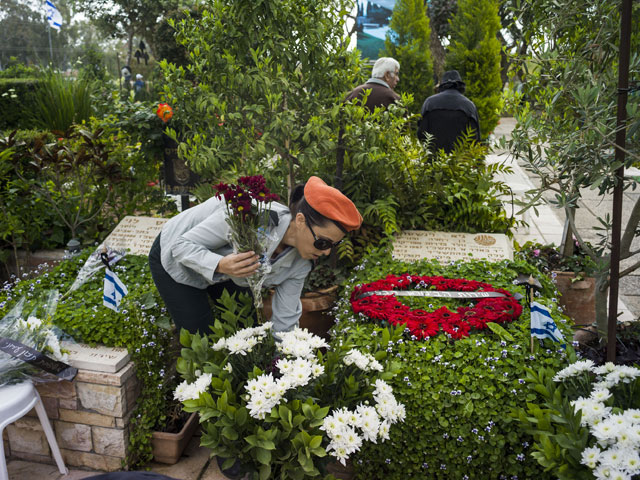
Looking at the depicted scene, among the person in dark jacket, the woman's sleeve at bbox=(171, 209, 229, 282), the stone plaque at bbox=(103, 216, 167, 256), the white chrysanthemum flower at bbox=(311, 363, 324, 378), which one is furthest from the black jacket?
the white chrysanthemum flower at bbox=(311, 363, 324, 378)

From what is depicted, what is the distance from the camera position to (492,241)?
4.06 m

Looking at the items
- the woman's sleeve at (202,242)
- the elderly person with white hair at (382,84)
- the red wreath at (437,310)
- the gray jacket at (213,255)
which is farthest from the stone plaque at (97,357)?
the elderly person with white hair at (382,84)

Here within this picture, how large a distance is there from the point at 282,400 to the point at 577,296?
301 centimetres

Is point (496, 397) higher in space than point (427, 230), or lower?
lower

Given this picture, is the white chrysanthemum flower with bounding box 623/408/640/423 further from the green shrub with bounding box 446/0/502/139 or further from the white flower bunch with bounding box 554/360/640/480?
the green shrub with bounding box 446/0/502/139

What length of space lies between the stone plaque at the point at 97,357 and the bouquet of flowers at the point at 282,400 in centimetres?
59

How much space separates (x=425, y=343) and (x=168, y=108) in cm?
343

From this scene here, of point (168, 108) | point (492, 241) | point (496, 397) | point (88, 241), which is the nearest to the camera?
point (496, 397)

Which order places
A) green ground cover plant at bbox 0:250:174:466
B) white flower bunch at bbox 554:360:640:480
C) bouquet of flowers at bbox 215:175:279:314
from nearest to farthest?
1. white flower bunch at bbox 554:360:640:480
2. bouquet of flowers at bbox 215:175:279:314
3. green ground cover plant at bbox 0:250:174:466

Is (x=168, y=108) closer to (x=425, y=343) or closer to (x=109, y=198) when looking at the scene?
(x=109, y=198)

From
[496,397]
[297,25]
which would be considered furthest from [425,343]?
[297,25]

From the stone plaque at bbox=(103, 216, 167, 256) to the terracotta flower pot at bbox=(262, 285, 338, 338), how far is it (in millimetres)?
1153

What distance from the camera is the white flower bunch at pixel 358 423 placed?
188 centimetres

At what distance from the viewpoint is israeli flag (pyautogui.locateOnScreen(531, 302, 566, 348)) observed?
2439 mm
